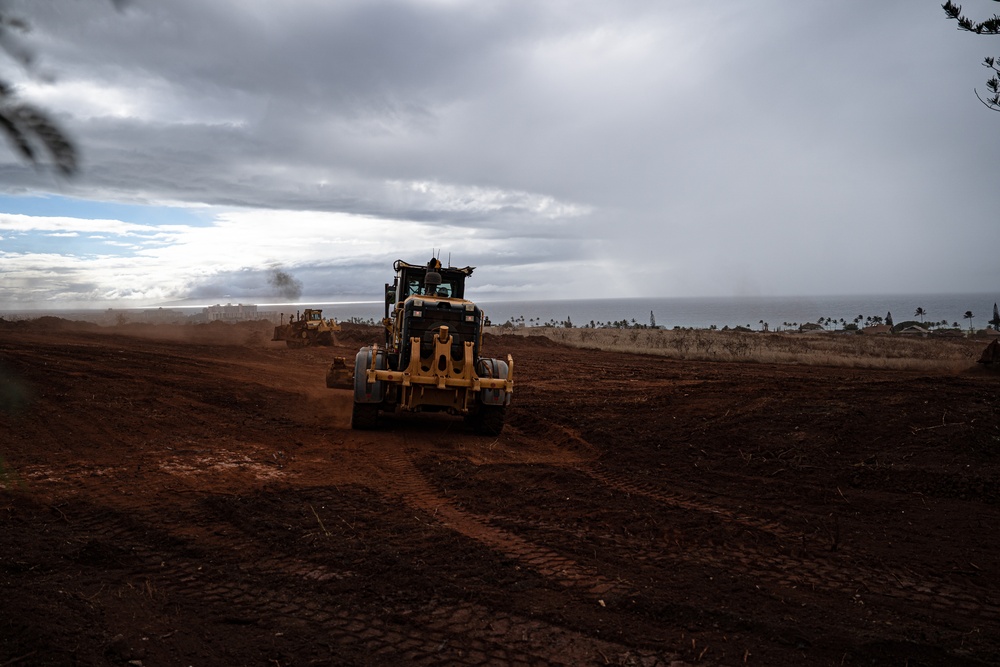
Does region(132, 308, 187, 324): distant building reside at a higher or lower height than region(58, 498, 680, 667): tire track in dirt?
higher

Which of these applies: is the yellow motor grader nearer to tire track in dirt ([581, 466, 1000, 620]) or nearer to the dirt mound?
tire track in dirt ([581, 466, 1000, 620])

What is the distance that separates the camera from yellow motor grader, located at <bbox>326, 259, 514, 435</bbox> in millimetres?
11203

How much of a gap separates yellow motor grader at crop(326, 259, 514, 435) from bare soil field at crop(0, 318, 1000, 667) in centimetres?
60

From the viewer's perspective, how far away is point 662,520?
6.83 metres

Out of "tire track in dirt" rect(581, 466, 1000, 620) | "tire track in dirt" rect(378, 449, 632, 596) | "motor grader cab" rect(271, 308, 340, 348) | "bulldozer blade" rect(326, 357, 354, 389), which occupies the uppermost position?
"motor grader cab" rect(271, 308, 340, 348)

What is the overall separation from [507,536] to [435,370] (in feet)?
17.4

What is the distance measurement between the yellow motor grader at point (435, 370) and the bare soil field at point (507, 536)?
0.60 metres

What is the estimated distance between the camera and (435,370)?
11.3 metres

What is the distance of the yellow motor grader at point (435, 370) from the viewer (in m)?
11.2

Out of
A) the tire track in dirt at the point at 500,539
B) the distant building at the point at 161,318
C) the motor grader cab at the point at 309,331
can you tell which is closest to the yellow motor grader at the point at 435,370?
the tire track in dirt at the point at 500,539

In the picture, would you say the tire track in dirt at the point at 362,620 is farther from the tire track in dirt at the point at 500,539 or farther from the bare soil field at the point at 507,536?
the tire track in dirt at the point at 500,539

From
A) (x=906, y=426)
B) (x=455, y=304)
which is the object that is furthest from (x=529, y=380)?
(x=906, y=426)

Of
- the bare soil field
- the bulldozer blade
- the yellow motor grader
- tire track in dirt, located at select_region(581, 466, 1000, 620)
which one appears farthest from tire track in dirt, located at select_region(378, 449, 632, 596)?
the bulldozer blade

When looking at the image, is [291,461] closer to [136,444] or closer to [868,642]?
[136,444]
